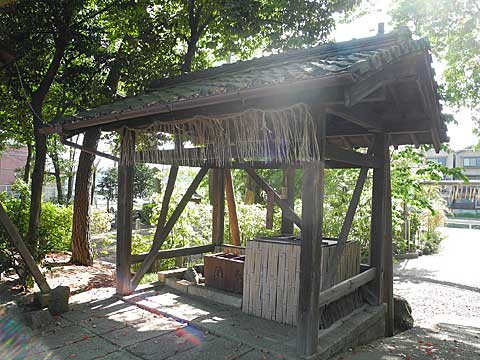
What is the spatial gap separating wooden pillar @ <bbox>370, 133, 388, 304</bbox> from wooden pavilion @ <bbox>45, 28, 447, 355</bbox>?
0.05 feet

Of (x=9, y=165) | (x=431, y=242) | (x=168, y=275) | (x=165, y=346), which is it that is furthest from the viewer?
(x=9, y=165)

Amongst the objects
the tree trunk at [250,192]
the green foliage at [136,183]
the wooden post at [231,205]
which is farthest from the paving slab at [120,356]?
the green foliage at [136,183]

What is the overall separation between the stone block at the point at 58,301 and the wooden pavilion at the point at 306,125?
868 millimetres

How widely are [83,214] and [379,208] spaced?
636 cm

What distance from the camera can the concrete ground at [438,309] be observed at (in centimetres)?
434

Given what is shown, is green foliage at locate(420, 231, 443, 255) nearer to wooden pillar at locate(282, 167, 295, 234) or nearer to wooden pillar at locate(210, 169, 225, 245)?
wooden pillar at locate(282, 167, 295, 234)

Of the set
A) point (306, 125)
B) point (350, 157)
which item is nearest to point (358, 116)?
point (350, 157)

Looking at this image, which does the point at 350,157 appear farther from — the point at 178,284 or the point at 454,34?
the point at 454,34

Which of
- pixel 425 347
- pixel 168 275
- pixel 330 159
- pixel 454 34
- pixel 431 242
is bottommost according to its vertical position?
pixel 431 242

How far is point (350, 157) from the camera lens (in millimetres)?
4375

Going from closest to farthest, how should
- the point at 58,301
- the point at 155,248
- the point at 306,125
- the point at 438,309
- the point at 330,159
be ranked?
the point at 306,125 → the point at 330,159 → the point at 58,301 → the point at 155,248 → the point at 438,309

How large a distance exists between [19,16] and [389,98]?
6.69 metres

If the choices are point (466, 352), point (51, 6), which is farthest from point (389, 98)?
point (51, 6)

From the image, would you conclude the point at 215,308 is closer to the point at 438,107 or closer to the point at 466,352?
the point at 466,352
